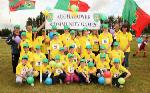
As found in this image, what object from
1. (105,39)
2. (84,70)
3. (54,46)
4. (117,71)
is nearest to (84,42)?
(105,39)

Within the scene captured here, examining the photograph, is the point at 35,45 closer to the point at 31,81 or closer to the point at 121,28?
the point at 31,81

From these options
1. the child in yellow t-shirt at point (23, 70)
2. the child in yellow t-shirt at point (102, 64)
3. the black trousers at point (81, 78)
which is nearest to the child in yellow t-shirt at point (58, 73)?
the black trousers at point (81, 78)

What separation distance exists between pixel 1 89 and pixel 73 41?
3.33 metres

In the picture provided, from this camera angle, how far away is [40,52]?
14398 mm

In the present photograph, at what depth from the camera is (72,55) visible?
45.7 feet

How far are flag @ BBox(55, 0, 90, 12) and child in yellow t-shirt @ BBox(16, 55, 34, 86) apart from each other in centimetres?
392

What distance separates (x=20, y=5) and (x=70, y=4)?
2064 mm

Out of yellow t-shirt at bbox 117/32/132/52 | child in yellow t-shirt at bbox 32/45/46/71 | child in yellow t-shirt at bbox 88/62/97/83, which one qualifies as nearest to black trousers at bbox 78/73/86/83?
child in yellow t-shirt at bbox 88/62/97/83

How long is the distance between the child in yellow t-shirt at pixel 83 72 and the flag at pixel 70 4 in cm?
367

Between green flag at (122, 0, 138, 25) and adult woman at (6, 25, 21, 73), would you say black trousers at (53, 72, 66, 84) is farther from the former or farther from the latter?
green flag at (122, 0, 138, 25)

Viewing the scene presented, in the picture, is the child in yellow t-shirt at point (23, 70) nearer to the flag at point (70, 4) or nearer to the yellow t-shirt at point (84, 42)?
the yellow t-shirt at point (84, 42)

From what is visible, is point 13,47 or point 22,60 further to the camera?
point 13,47

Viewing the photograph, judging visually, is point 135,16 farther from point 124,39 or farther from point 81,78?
A: point 81,78

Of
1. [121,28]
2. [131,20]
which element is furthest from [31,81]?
[131,20]
